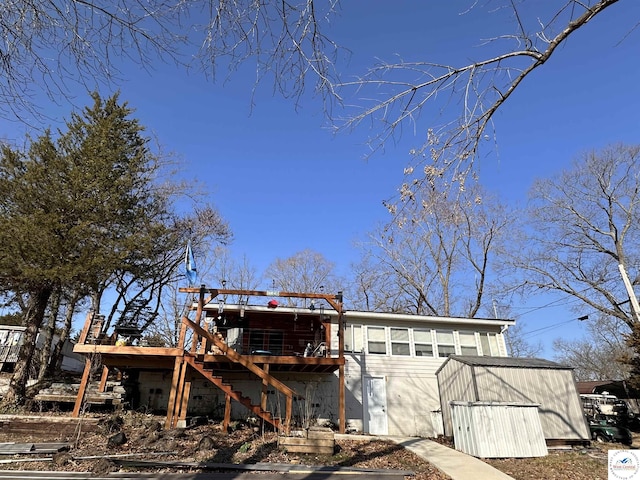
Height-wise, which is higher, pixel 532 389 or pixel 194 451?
pixel 532 389

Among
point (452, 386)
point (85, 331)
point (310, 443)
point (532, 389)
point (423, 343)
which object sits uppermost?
point (423, 343)

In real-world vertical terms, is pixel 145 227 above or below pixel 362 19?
above

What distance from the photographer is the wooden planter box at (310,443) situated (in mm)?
9008

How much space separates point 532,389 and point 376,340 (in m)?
5.48

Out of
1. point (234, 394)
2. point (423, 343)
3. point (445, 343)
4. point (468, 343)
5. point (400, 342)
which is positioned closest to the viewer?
point (234, 394)

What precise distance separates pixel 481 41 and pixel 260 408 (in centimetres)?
1044

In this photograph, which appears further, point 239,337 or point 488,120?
point 239,337

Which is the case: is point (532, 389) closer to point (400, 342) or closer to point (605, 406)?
point (400, 342)

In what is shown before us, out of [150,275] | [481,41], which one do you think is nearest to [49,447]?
[481,41]

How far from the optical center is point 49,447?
334 inches

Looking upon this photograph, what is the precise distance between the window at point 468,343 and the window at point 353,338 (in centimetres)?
424

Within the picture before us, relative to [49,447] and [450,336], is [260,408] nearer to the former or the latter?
[49,447]

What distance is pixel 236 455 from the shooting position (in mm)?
8672

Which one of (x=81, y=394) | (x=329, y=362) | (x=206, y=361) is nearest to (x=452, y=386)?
(x=329, y=362)
